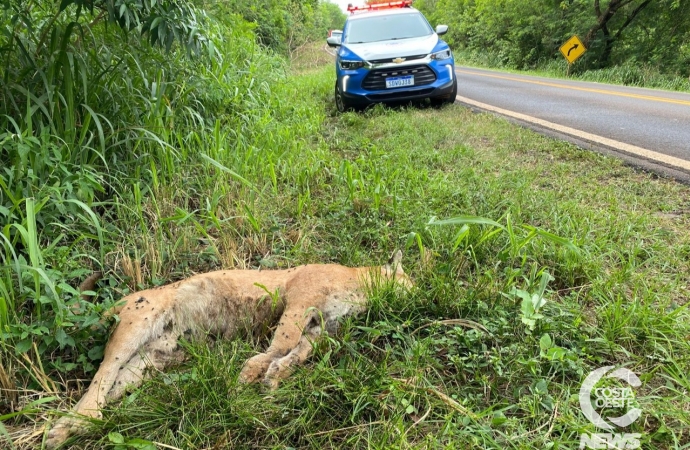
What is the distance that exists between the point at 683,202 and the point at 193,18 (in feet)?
10.5

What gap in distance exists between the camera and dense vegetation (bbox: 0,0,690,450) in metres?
1.33

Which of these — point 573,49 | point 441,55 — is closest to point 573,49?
point 573,49

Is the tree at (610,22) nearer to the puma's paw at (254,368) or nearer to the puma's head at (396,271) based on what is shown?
the puma's head at (396,271)

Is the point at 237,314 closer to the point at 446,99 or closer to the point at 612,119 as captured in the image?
the point at 446,99

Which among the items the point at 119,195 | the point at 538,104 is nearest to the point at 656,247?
the point at 119,195

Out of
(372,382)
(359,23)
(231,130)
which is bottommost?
(372,382)

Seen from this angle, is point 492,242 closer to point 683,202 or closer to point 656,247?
point 656,247

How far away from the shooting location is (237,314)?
176 cm

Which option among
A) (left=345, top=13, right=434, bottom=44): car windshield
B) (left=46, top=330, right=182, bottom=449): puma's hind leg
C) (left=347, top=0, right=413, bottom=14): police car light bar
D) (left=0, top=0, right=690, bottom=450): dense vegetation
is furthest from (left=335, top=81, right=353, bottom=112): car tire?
(left=46, top=330, right=182, bottom=449): puma's hind leg

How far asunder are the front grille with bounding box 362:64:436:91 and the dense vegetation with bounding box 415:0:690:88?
35.8 feet

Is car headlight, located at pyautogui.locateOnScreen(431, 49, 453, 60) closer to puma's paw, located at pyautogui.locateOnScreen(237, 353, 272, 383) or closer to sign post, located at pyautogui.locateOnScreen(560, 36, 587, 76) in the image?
puma's paw, located at pyautogui.locateOnScreen(237, 353, 272, 383)

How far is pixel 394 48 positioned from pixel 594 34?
15930mm

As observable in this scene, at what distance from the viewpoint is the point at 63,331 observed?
157 cm

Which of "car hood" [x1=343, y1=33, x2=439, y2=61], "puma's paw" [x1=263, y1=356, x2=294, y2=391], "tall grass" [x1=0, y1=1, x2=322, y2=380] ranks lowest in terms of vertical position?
"puma's paw" [x1=263, y1=356, x2=294, y2=391]
